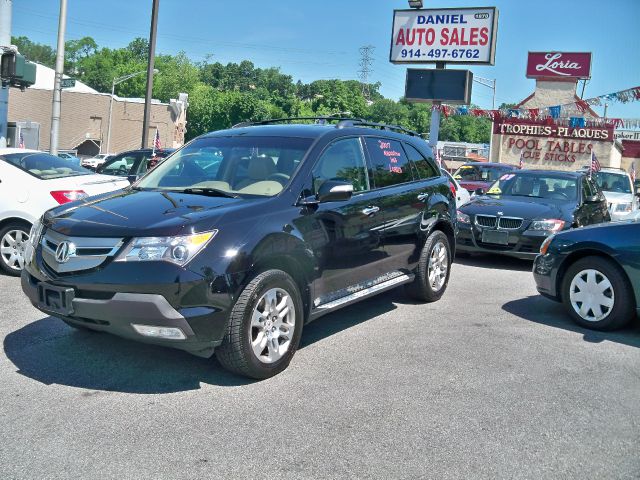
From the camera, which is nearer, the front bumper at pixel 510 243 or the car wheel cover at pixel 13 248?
the car wheel cover at pixel 13 248

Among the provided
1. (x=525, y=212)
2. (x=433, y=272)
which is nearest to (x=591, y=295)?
(x=433, y=272)

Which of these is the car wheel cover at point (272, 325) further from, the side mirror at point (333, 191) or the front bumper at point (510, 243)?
the front bumper at point (510, 243)

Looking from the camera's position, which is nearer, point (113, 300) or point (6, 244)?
point (113, 300)

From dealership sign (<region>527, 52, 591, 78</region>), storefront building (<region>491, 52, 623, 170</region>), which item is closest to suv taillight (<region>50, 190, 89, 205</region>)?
storefront building (<region>491, 52, 623, 170</region>)

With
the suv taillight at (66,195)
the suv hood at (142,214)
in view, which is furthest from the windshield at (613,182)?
the suv hood at (142,214)

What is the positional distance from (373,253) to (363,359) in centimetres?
105

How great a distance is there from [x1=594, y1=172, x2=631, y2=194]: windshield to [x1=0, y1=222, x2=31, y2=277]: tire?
1517cm

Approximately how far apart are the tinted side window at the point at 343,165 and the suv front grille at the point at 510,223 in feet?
14.1

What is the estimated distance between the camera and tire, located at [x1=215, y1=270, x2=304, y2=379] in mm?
4320

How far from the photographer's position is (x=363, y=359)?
16.9ft

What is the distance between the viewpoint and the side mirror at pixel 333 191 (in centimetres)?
500

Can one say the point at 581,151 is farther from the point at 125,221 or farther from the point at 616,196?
the point at 125,221

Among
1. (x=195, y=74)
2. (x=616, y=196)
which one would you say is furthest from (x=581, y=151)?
(x=195, y=74)

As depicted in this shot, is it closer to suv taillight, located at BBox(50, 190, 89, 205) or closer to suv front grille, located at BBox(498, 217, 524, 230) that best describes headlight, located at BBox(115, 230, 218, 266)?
suv taillight, located at BBox(50, 190, 89, 205)
